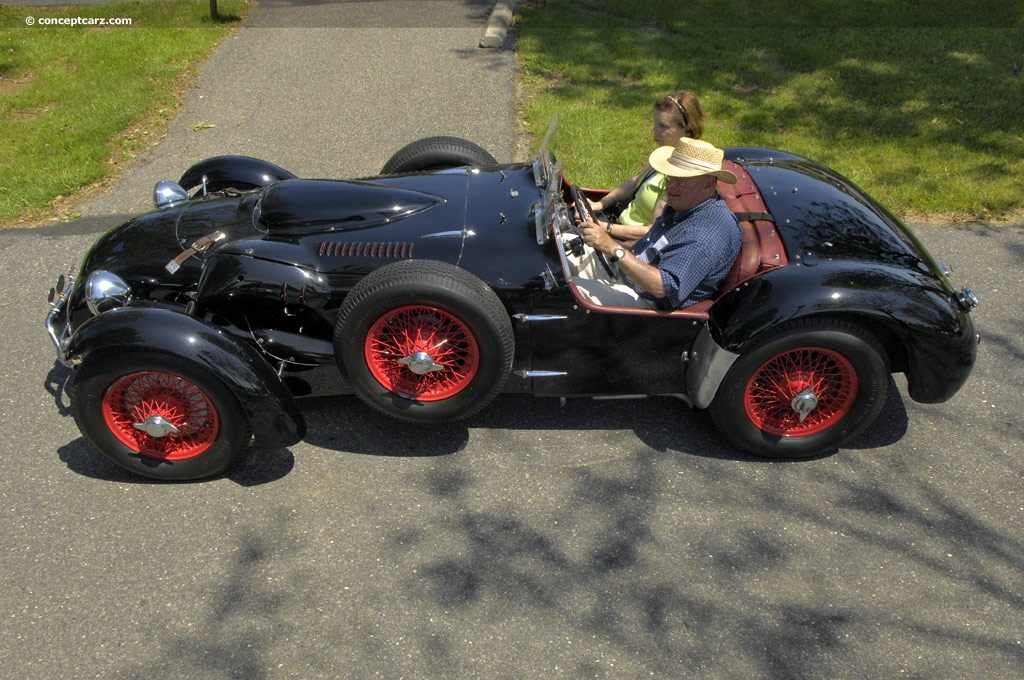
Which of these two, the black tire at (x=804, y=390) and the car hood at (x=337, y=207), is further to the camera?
the car hood at (x=337, y=207)

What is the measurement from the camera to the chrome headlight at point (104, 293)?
367cm

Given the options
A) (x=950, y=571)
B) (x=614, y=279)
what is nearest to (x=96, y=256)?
(x=614, y=279)

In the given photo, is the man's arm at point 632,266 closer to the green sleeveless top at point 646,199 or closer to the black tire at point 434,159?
the green sleeveless top at point 646,199

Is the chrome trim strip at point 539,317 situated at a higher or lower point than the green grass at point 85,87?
higher

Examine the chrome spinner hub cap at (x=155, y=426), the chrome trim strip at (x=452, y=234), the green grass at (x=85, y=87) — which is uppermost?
the chrome trim strip at (x=452, y=234)

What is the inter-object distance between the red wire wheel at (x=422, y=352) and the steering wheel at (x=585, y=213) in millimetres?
889

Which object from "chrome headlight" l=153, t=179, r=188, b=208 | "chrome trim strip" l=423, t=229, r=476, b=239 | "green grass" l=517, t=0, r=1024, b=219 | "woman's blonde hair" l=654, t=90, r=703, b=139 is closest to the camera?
"chrome trim strip" l=423, t=229, r=476, b=239

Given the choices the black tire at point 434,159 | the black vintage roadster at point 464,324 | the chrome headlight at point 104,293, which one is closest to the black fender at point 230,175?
the black tire at point 434,159

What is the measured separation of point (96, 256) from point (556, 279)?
239 cm

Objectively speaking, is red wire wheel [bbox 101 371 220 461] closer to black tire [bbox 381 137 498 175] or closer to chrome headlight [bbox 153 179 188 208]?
chrome headlight [bbox 153 179 188 208]

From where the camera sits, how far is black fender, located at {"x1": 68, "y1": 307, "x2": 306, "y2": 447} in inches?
128

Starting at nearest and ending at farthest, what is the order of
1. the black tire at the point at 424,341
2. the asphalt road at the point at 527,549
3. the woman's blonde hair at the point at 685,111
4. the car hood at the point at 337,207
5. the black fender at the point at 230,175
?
the asphalt road at the point at 527,549 → the black tire at the point at 424,341 → the car hood at the point at 337,207 → the woman's blonde hair at the point at 685,111 → the black fender at the point at 230,175

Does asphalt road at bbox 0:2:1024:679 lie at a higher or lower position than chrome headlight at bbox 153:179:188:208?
lower

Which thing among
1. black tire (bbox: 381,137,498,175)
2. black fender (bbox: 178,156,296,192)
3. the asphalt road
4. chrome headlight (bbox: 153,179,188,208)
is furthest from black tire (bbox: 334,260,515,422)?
black fender (bbox: 178,156,296,192)
